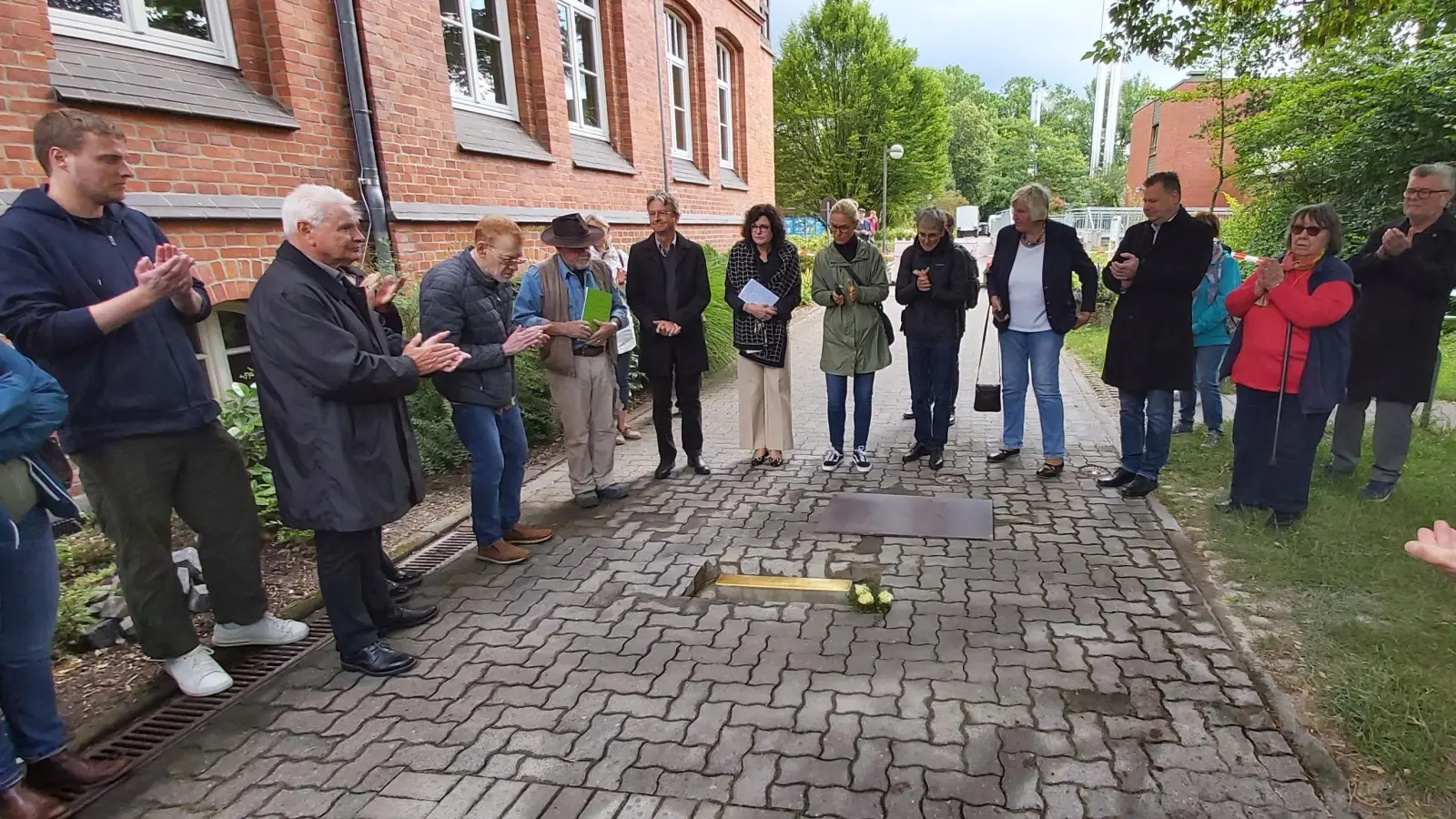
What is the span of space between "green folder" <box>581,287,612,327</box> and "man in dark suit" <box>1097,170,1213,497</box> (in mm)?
3130

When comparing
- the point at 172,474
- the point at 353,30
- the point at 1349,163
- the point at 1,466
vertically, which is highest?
the point at 353,30

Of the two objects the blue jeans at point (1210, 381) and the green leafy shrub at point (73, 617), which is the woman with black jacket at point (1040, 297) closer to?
the blue jeans at point (1210, 381)

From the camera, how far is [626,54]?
1094cm

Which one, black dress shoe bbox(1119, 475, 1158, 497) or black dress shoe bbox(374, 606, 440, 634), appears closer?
black dress shoe bbox(374, 606, 440, 634)

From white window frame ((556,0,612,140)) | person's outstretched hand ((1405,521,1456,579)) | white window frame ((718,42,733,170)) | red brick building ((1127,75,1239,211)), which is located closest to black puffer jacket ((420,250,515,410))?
person's outstretched hand ((1405,521,1456,579))

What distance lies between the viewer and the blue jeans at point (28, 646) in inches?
90.9

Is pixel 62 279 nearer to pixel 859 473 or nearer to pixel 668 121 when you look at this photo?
pixel 859 473

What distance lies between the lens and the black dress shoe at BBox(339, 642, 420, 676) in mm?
3172

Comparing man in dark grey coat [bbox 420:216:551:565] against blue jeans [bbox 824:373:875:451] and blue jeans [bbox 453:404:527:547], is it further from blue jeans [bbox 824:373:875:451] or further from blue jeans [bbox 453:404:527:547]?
blue jeans [bbox 824:373:875:451]

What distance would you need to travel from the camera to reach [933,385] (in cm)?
576

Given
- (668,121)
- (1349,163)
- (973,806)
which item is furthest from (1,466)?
(1349,163)

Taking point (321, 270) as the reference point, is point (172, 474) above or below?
below

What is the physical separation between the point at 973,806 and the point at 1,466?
304 cm

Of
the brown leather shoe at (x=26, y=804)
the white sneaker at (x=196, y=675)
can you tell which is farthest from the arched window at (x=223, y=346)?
the brown leather shoe at (x=26, y=804)
